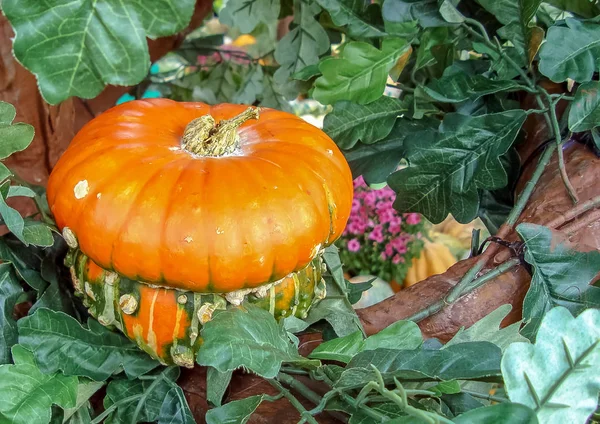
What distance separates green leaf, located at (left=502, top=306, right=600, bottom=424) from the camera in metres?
0.39

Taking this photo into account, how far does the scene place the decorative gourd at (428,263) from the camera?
179 centimetres

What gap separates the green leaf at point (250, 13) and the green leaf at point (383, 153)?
33 cm

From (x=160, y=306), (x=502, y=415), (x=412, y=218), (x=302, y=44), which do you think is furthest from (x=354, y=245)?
(x=502, y=415)

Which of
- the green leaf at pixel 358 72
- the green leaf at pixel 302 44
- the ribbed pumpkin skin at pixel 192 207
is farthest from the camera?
the green leaf at pixel 302 44

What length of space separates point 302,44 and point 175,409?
635mm

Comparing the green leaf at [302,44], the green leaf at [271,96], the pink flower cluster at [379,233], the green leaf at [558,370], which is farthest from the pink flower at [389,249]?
the green leaf at [558,370]

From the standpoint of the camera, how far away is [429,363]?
48 centimetres

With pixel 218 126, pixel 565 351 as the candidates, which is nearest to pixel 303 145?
pixel 218 126

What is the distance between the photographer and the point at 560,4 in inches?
32.9

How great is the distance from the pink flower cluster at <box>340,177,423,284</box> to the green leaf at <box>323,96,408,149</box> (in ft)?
2.82

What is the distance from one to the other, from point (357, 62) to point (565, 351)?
51 centimetres

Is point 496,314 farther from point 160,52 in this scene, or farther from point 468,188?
point 160,52

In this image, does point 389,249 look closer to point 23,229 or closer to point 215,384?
point 215,384

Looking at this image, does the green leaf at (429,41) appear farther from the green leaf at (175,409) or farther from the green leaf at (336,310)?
the green leaf at (175,409)
